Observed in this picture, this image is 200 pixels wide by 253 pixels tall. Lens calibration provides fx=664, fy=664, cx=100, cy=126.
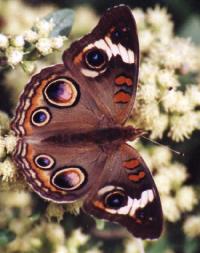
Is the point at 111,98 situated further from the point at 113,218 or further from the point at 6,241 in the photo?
the point at 6,241

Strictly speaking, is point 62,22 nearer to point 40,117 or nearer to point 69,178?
point 40,117

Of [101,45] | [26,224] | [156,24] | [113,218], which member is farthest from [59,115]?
[156,24]

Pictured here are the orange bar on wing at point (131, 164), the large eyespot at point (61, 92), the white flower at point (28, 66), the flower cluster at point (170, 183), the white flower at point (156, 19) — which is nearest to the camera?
the orange bar on wing at point (131, 164)

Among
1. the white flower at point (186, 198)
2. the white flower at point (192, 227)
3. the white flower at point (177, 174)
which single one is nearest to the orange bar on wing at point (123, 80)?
the white flower at point (177, 174)

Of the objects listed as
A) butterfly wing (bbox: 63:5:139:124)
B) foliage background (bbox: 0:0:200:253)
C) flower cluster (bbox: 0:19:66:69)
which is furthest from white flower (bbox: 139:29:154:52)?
butterfly wing (bbox: 63:5:139:124)

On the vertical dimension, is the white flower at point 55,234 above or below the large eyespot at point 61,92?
below

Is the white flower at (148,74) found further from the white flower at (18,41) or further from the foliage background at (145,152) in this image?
the white flower at (18,41)

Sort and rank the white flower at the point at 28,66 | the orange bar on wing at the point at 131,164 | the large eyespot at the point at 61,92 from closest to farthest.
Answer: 1. the orange bar on wing at the point at 131,164
2. the large eyespot at the point at 61,92
3. the white flower at the point at 28,66
